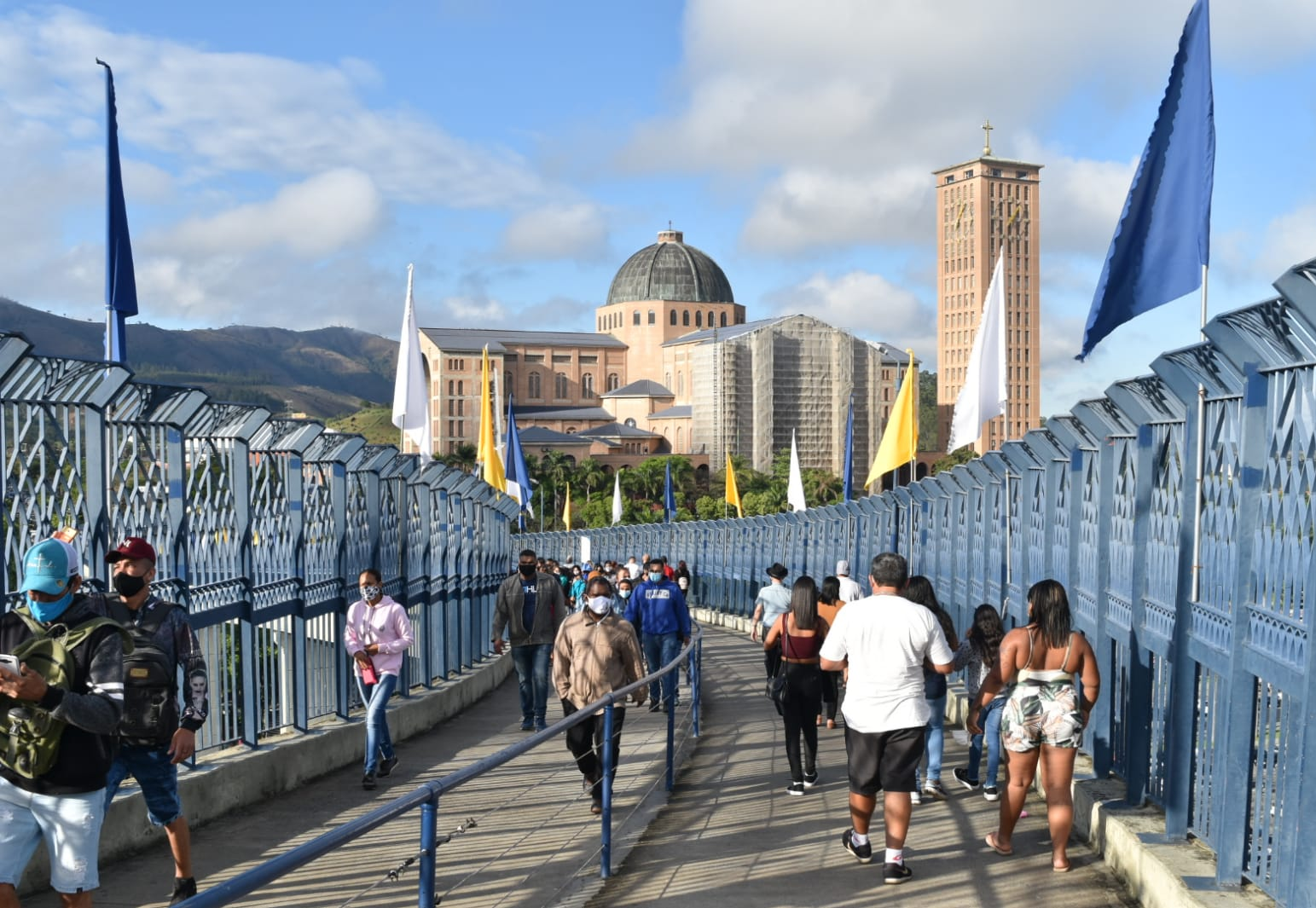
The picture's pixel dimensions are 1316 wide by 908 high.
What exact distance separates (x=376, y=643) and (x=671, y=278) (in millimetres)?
154117

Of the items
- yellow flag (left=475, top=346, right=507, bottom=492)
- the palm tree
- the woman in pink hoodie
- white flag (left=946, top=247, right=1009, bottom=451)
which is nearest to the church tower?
the palm tree

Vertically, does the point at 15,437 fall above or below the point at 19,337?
below

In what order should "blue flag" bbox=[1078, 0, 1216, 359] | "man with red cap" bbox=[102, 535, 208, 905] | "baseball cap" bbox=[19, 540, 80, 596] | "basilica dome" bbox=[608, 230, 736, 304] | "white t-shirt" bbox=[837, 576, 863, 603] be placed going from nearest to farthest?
"baseball cap" bbox=[19, 540, 80, 596]
"man with red cap" bbox=[102, 535, 208, 905]
"blue flag" bbox=[1078, 0, 1216, 359]
"white t-shirt" bbox=[837, 576, 863, 603]
"basilica dome" bbox=[608, 230, 736, 304]

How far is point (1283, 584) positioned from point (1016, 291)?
151 metres

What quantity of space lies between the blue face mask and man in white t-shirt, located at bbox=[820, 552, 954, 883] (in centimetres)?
406

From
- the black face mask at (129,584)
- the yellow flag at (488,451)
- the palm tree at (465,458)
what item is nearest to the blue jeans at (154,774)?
the black face mask at (129,584)

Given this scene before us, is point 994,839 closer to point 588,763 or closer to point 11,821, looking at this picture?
point 588,763

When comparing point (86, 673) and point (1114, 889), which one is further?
point (1114, 889)

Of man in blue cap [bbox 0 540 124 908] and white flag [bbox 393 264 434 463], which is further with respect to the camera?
white flag [bbox 393 264 434 463]

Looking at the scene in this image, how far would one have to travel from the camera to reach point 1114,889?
766cm

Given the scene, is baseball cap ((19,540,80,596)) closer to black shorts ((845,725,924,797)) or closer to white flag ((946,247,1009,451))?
black shorts ((845,725,924,797))

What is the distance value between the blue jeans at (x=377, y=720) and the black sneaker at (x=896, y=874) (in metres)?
4.34

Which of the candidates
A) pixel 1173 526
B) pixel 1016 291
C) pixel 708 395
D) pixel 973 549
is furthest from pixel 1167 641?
pixel 1016 291

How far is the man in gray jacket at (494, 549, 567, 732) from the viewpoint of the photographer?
Answer: 14023 mm
